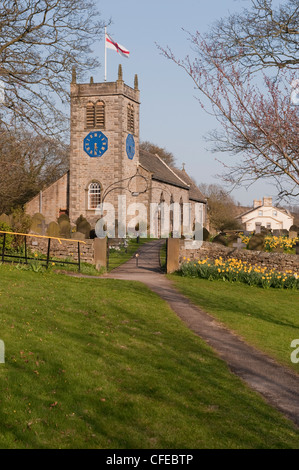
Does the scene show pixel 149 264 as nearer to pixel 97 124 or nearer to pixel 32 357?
pixel 32 357

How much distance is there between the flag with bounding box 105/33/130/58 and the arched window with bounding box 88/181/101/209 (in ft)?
38.7

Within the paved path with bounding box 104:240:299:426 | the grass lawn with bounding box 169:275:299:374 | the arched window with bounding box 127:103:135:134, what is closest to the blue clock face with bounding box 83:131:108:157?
the arched window with bounding box 127:103:135:134

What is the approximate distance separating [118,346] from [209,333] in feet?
10.00

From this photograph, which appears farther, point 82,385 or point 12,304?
point 12,304

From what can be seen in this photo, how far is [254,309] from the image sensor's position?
15617 mm

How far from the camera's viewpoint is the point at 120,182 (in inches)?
1740

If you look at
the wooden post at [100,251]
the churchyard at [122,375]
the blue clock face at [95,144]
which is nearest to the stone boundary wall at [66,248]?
the wooden post at [100,251]

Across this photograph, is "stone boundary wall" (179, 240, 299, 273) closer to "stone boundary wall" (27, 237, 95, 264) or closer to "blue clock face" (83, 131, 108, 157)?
"stone boundary wall" (27, 237, 95, 264)

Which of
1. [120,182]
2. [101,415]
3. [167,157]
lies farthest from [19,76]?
[167,157]

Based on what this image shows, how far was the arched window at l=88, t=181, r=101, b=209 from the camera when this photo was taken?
44.7 metres

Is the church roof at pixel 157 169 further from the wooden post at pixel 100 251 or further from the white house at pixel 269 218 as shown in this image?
the white house at pixel 269 218

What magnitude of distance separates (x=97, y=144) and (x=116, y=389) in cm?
3874

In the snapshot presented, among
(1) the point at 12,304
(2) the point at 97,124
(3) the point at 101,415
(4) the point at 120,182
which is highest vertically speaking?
(2) the point at 97,124

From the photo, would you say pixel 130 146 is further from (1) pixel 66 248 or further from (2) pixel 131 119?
(1) pixel 66 248
